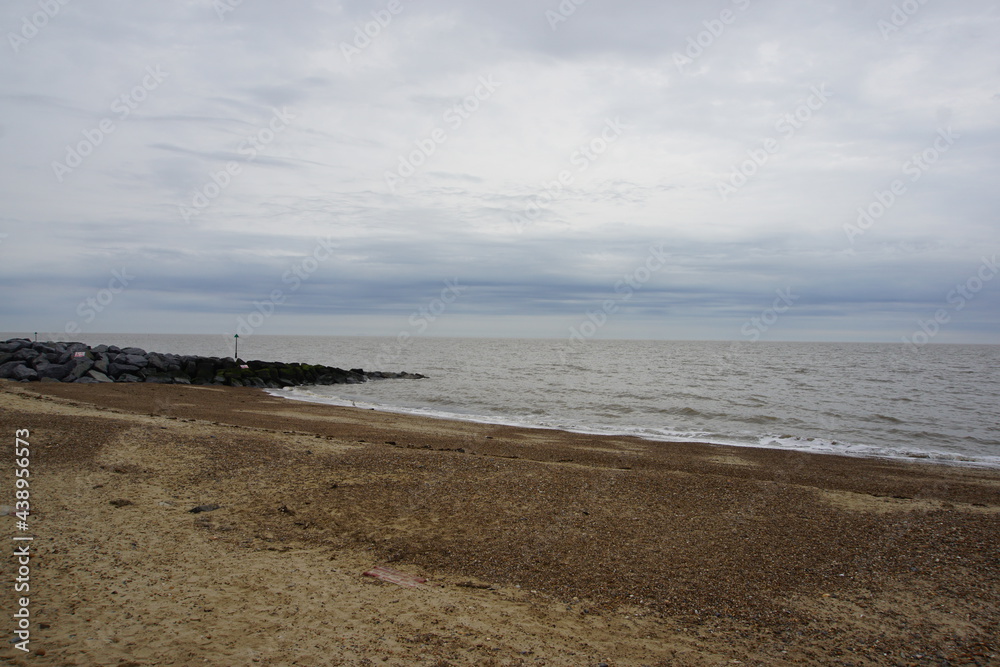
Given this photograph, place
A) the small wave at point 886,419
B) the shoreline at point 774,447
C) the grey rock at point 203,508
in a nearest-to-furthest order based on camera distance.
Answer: the grey rock at point 203,508 < the shoreline at point 774,447 < the small wave at point 886,419

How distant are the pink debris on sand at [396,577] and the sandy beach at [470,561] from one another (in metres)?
0.08

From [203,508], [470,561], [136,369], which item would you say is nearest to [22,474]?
[203,508]

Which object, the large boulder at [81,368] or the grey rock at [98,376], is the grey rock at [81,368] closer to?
the large boulder at [81,368]

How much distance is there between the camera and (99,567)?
19.9ft

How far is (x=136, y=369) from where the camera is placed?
33.5 metres

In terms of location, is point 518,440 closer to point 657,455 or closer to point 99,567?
point 657,455

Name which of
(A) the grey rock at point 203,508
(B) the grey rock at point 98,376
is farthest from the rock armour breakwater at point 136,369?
(A) the grey rock at point 203,508

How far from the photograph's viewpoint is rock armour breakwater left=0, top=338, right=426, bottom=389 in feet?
96.6

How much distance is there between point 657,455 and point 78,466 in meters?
13.0

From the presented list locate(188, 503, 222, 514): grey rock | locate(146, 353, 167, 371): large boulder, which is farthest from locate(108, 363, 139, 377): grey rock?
locate(188, 503, 222, 514): grey rock

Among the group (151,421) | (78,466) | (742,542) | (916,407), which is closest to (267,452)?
(78,466)

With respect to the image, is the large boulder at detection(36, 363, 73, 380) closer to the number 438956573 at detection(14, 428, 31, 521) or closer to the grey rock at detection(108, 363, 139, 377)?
the grey rock at detection(108, 363, 139, 377)

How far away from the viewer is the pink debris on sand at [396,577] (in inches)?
247

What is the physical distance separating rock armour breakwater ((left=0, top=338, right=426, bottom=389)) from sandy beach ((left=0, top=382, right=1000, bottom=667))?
790 inches
